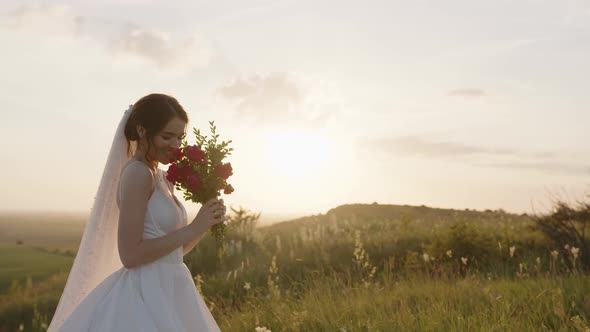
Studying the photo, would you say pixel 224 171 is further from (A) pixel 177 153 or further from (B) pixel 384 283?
(B) pixel 384 283

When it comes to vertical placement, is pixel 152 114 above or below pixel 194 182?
above

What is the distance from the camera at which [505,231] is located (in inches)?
448

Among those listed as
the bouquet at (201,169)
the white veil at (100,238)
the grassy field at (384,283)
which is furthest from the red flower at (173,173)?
the grassy field at (384,283)

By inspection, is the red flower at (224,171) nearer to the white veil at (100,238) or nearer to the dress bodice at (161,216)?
the dress bodice at (161,216)

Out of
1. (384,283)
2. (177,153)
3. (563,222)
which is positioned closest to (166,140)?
(177,153)

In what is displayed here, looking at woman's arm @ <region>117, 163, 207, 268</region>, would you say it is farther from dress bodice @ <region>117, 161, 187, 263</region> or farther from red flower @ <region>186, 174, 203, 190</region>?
red flower @ <region>186, 174, 203, 190</region>

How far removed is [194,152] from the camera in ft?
11.0

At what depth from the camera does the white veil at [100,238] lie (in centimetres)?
367

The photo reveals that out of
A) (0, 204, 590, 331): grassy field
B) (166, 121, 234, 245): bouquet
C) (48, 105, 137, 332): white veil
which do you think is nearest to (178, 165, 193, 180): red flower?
(166, 121, 234, 245): bouquet

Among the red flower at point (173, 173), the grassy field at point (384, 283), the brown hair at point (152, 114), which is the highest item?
the brown hair at point (152, 114)

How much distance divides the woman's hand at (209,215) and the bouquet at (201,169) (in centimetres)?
9

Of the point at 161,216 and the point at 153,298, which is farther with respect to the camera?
the point at 161,216

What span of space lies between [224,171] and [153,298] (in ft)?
2.85

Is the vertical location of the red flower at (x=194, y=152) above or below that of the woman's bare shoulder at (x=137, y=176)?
above
